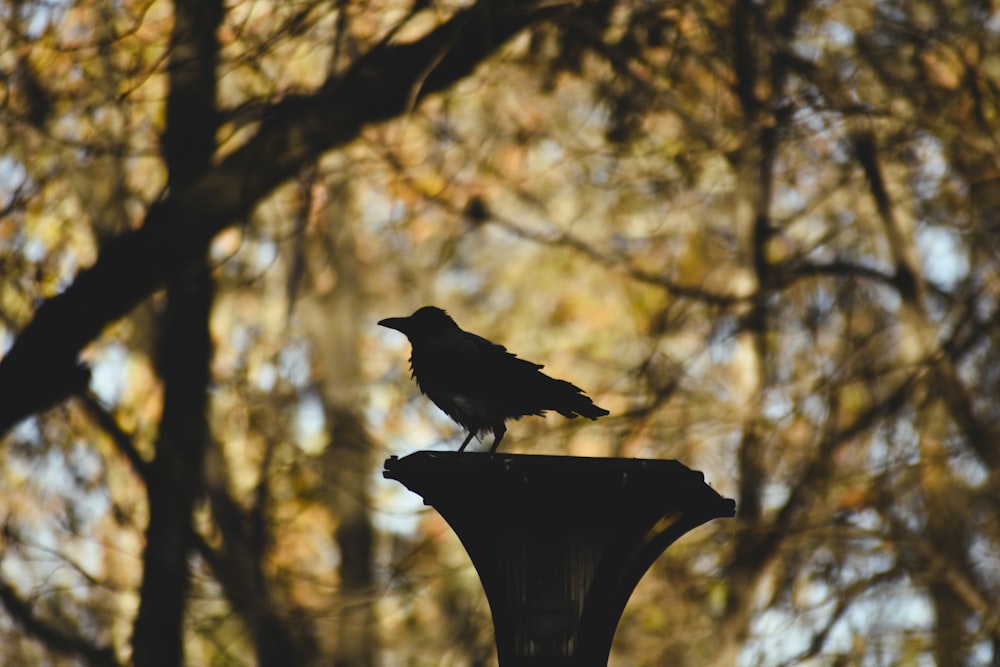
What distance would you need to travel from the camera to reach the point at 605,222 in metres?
14.6

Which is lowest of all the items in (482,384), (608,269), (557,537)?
(557,537)

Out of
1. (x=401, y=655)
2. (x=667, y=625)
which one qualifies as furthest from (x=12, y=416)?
(x=401, y=655)

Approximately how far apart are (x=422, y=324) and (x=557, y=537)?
110 centimetres

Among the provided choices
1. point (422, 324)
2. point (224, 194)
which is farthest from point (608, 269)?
point (422, 324)

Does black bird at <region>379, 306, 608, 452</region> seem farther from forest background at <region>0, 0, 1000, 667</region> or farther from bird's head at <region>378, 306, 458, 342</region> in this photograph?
forest background at <region>0, 0, 1000, 667</region>

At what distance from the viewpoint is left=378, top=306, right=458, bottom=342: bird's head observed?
15.5 feet

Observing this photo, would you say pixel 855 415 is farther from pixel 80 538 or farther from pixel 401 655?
pixel 401 655

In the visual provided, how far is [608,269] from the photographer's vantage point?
38.7ft

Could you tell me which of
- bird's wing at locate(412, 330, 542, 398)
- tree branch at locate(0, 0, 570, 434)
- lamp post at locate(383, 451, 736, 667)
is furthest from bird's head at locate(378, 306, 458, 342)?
tree branch at locate(0, 0, 570, 434)

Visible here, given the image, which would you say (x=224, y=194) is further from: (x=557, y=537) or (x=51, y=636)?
(x=51, y=636)

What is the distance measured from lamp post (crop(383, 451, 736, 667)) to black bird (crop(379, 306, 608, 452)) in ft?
1.02

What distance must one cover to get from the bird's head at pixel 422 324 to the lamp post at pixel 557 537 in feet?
2.60

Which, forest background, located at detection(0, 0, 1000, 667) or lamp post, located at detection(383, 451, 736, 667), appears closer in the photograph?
lamp post, located at detection(383, 451, 736, 667)

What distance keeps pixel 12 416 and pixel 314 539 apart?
13344mm
